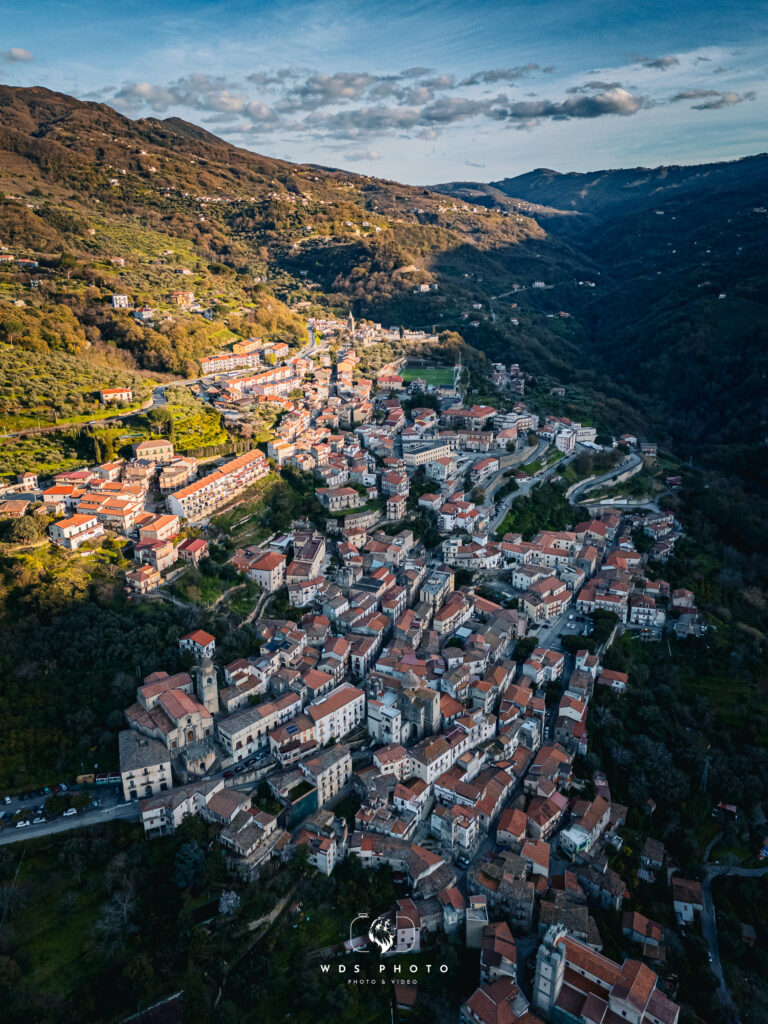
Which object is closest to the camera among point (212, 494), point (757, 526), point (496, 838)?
point (496, 838)

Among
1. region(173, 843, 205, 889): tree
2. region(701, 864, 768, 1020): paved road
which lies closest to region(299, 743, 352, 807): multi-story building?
region(173, 843, 205, 889): tree

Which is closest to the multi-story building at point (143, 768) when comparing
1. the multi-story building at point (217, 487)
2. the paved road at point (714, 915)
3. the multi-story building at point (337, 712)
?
the multi-story building at point (337, 712)

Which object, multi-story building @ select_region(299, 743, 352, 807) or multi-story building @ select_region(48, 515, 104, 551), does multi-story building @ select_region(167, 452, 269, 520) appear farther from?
multi-story building @ select_region(299, 743, 352, 807)

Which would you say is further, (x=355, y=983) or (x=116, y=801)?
(x=116, y=801)

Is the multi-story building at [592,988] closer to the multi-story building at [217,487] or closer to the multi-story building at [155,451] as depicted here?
the multi-story building at [217,487]

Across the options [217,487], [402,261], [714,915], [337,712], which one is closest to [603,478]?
[217,487]

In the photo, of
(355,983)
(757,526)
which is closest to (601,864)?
(355,983)

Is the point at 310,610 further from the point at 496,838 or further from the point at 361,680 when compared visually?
the point at 496,838
